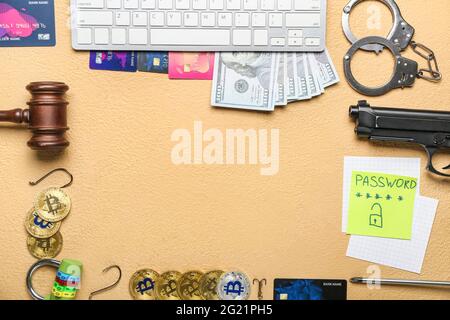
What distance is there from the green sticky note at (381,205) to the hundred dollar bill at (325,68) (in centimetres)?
18

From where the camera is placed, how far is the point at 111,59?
1.01m

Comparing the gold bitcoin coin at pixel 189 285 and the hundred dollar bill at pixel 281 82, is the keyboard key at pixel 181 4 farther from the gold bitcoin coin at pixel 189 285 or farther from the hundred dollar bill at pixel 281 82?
the gold bitcoin coin at pixel 189 285

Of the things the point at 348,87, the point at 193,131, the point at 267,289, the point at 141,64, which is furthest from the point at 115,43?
the point at 267,289

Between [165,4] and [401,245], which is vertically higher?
[165,4]

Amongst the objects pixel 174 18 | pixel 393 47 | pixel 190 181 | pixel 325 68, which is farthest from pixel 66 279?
pixel 393 47

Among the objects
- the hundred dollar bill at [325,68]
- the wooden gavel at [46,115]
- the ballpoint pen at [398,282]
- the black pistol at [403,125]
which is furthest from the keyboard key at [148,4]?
the ballpoint pen at [398,282]

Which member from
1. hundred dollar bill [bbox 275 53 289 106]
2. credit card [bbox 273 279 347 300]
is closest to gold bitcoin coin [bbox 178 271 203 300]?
credit card [bbox 273 279 347 300]

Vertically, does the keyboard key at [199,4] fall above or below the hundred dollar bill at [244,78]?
above

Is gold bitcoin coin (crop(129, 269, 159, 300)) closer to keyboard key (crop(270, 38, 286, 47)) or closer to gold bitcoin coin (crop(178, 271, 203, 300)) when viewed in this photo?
gold bitcoin coin (crop(178, 271, 203, 300))

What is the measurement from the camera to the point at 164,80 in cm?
102

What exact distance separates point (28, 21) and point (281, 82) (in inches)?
19.3

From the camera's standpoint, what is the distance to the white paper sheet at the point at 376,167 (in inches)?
40.6

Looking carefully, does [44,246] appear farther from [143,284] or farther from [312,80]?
[312,80]
